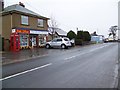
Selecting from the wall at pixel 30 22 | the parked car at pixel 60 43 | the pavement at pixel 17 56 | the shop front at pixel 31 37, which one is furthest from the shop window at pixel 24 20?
the pavement at pixel 17 56

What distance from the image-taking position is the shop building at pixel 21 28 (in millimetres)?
34562

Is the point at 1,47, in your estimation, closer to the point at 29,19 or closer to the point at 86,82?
the point at 29,19

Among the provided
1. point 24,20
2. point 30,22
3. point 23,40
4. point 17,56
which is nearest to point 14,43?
point 23,40

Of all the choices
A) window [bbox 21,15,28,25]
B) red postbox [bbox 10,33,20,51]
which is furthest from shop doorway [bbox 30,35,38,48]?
red postbox [bbox 10,33,20,51]

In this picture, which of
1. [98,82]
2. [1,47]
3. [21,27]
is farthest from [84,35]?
[98,82]

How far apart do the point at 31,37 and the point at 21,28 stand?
4073 millimetres

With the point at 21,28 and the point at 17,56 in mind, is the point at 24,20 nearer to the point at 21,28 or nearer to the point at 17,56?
the point at 21,28

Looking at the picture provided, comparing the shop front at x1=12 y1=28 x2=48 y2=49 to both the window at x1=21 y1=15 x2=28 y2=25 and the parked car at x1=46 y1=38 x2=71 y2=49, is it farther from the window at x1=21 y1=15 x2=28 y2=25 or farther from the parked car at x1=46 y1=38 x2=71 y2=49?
the parked car at x1=46 y1=38 x2=71 y2=49

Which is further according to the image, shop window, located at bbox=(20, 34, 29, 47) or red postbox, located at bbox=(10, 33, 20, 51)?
shop window, located at bbox=(20, 34, 29, 47)

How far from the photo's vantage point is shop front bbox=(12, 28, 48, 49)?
36.2 m

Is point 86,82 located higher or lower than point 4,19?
lower

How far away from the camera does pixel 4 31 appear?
36375 millimetres

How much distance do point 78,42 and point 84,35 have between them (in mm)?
7529

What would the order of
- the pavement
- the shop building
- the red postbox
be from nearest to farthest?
the pavement
the red postbox
the shop building
